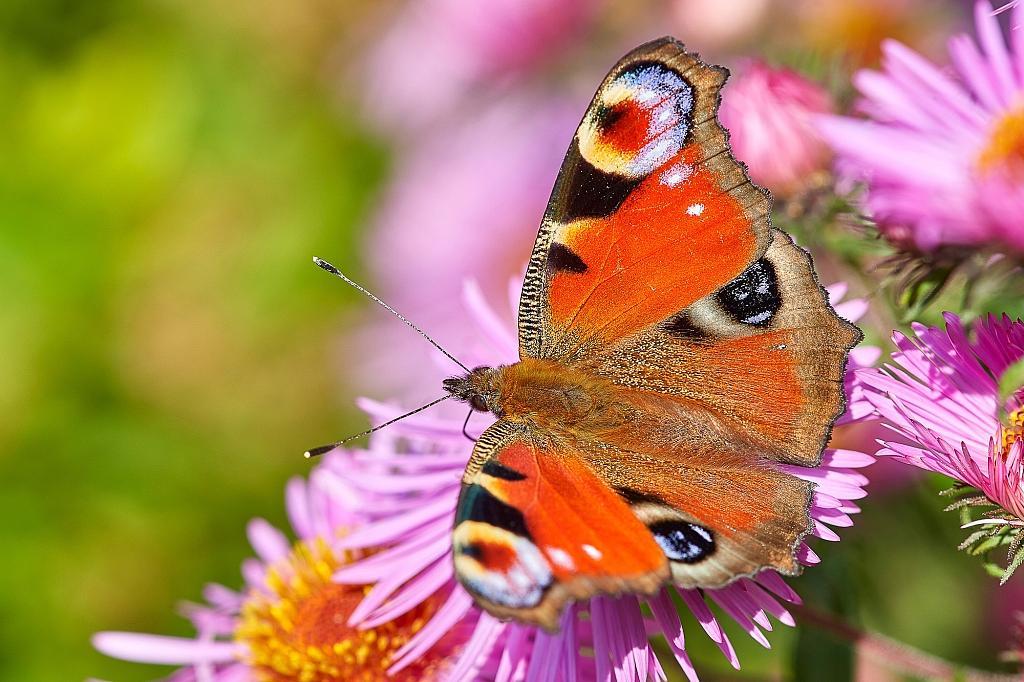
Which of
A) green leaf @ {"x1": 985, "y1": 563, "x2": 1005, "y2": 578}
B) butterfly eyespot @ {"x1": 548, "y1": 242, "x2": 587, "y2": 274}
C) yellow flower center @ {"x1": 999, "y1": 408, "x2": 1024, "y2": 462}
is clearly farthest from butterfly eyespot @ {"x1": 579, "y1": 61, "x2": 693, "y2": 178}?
green leaf @ {"x1": 985, "y1": 563, "x2": 1005, "y2": 578}

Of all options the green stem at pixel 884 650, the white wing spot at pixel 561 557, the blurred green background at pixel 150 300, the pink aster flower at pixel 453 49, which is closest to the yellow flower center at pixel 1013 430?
the green stem at pixel 884 650

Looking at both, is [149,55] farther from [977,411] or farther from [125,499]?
[977,411]

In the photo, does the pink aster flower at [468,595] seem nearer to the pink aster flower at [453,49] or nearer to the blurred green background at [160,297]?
the blurred green background at [160,297]

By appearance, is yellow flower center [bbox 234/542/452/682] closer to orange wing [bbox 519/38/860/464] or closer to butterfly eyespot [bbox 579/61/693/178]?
orange wing [bbox 519/38/860/464]

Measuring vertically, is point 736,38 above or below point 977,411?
above

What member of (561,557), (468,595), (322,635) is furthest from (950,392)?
(322,635)

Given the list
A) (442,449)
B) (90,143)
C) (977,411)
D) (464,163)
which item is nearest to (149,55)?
(90,143)
